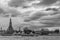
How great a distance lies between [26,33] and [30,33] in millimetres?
4334

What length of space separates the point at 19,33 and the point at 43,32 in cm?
2567

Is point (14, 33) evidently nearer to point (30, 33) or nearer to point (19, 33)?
point (19, 33)

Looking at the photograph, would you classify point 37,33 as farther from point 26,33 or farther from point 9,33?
point 9,33

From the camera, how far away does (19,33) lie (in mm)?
164875

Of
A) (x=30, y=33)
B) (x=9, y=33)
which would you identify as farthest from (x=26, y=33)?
(x=9, y=33)

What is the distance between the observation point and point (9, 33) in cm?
16025

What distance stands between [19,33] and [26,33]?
26.2 feet

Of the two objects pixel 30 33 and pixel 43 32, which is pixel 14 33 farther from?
pixel 43 32

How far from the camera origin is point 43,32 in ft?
545

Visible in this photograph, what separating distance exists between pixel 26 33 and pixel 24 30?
5.59 meters

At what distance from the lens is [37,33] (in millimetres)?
169375

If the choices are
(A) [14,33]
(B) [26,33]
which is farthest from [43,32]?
(A) [14,33]

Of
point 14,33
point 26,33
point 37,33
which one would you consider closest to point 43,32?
point 37,33

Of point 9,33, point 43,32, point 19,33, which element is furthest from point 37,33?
point 9,33
